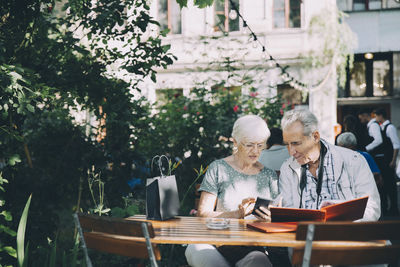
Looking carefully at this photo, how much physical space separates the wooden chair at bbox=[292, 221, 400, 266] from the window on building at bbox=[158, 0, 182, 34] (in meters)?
14.0

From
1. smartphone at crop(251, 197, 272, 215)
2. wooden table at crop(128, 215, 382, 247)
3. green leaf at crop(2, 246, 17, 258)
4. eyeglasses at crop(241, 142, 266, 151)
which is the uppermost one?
eyeglasses at crop(241, 142, 266, 151)

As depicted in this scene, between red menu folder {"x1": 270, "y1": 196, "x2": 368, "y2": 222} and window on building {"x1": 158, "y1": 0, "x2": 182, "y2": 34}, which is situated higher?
window on building {"x1": 158, "y1": 0, "x2": 182, "y2": 34}

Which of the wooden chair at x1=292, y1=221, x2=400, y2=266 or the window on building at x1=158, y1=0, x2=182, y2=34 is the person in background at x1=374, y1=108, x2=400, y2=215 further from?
the window on building at x1=158, y1=0, x2=182, y2=34

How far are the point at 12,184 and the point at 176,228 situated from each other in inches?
84.9

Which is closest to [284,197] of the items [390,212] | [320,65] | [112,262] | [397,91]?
[112,262]

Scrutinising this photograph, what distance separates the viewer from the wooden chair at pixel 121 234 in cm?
248

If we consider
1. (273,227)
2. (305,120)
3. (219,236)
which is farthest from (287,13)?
(219,236)

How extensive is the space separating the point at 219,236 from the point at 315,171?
1094mm

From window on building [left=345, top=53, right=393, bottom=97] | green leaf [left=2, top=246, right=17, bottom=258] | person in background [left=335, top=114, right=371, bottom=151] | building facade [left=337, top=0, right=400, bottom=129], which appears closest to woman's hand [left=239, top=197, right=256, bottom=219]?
green leaf [left=2, top=246, right=17, bottom=258]

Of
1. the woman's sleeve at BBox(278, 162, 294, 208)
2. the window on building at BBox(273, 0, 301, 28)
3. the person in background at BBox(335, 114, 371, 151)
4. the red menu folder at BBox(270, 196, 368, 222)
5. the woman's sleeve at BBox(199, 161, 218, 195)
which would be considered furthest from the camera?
the window on building at BBox(273, 0, 301, 28)

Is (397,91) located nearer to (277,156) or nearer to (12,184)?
(277,156)

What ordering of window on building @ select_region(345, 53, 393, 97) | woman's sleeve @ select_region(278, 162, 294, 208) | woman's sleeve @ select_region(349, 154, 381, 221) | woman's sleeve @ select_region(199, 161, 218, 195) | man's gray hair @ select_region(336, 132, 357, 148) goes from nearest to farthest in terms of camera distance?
1. woman's sleeve @ select_region(349, 154, 381, 221)
2. woman's sleeve @ select_region(278, 162, 294, 208)
3. woman's sleeve @ select_region(199, 161, 218, 195)
4. man's gray hair @ select_region(336, 132, 357, 148)
5. window on building @ select_region(345, 53, 393, 97)

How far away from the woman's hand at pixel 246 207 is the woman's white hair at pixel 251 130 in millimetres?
466

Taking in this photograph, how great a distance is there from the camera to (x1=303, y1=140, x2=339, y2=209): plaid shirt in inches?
131
